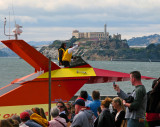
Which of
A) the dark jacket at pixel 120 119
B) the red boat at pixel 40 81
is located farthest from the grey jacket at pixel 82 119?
the red boat at pixel 40 81

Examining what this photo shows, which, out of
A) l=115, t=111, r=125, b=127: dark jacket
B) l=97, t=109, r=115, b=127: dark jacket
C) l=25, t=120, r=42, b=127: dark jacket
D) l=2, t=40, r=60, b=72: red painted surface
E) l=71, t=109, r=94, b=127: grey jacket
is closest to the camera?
l=25, t=120, r=42, b=127: dark jacket

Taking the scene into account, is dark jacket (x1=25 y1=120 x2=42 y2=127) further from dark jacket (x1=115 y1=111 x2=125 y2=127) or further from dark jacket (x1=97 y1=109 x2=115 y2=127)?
dark jacket (x1=115 y1=111 x2=125 y2=127)

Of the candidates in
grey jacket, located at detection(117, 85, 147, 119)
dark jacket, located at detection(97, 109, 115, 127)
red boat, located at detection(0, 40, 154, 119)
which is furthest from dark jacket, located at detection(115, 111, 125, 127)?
red boat, located at detection(0, 40, 154, 119)

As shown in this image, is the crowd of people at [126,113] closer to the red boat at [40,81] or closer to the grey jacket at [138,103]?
the grey jacket at [138,103]

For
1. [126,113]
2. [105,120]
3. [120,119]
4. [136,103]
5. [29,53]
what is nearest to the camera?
[136,103]

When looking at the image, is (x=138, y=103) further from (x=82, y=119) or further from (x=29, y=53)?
(x=29, y=53)

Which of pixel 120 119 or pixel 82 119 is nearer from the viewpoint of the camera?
pixel 82 119

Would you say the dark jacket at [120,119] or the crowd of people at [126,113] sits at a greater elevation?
the crowd of people at [126,113]

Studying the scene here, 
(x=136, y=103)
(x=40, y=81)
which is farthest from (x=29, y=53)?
(x=136, y=103)

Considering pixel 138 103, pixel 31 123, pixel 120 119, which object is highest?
pixel 138 103

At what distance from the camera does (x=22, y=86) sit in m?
11.6

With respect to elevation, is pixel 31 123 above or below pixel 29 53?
below

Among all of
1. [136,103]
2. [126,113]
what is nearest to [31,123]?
[126,113]

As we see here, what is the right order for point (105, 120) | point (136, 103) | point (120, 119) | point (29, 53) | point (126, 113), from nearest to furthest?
point (136, 103), point (126, 113), point (105, 120), point (120, 119), point (29, 53)
